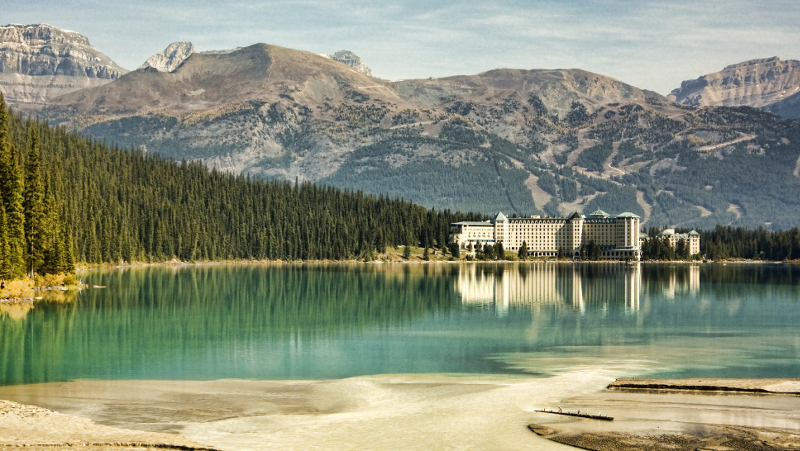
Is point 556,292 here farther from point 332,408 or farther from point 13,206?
point 332,408

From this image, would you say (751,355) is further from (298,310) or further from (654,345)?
(298,310)

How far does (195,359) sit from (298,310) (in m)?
41.5

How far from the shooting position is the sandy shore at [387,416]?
36.4m

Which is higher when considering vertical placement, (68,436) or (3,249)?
(3,249)


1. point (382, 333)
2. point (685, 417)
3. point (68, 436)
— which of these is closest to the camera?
point (68, 436)

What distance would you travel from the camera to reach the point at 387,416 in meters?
42.1

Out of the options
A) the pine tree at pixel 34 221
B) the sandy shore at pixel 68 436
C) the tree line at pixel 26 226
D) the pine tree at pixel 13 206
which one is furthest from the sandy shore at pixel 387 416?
the pine tree at pixel 34 221

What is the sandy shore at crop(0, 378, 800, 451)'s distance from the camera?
36375mm

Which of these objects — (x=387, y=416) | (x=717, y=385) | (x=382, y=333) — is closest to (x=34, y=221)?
(x=382, y=333)

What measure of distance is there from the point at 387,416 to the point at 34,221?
82.1 m

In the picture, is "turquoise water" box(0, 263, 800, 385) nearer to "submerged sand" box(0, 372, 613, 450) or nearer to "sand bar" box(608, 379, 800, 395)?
"submerged sand" box(0, 372, 613, 450)

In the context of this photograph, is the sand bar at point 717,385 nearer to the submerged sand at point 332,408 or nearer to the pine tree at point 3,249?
the submerged sand at point 332,408

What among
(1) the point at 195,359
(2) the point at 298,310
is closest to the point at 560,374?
(1) the point at 195,359

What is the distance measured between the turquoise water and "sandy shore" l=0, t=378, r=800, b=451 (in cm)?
589
